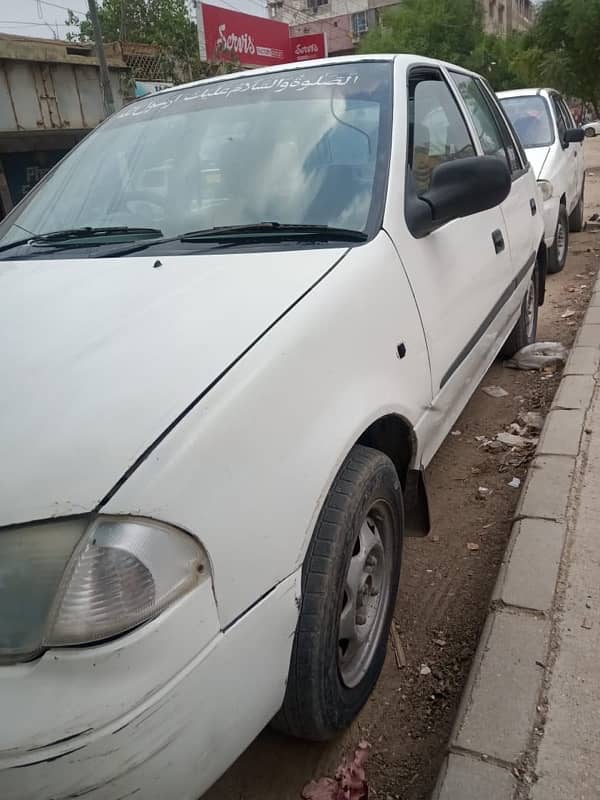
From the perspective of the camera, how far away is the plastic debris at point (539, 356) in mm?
4523

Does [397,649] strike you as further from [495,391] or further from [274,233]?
[495,391]

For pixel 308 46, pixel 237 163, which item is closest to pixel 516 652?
pixel 237 163

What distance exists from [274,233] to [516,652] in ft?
4.74

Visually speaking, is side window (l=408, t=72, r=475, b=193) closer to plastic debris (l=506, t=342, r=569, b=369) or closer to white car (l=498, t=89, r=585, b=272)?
plastic debris (l=506, t=342, r=569, b=369)

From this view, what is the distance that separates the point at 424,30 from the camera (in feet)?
95.3

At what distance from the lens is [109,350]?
4.98 ft

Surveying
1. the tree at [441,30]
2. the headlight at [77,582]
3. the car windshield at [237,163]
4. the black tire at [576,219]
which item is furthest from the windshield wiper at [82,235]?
the tree at [441,30]

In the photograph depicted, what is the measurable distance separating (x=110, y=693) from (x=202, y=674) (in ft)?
0.58

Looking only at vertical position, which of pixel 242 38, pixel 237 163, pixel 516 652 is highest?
pixel 242 38

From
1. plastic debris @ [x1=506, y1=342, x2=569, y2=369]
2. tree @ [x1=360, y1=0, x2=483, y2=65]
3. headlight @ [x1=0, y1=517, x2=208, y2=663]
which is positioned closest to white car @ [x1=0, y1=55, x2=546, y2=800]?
A: headlight @ [x1=0, y1=517, x2=208, y2=663]

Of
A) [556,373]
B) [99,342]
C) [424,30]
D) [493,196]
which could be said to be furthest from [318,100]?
[424,30]

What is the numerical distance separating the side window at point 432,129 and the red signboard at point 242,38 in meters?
21.4

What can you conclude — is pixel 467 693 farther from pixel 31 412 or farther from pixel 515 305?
pixel 515 305

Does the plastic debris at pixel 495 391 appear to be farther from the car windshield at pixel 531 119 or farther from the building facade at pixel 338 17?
the building facade at pixel 338 17
